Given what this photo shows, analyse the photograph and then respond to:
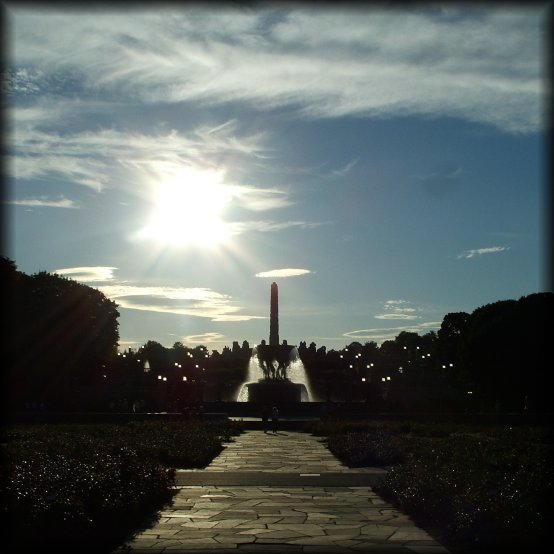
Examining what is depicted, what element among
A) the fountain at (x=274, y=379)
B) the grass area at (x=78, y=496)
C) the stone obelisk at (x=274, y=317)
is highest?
the stone obelisk at (x=274, y=317)

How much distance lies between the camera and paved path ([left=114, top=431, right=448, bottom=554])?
367 inches

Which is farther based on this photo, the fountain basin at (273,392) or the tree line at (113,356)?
the fountain basin at (273,392)

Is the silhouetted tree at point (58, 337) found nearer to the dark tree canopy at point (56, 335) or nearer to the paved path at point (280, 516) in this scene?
the dark tree canopy at point (56, 335)

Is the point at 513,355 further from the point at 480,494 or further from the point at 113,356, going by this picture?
the point at 480,494

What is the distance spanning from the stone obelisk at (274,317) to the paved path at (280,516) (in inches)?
2053

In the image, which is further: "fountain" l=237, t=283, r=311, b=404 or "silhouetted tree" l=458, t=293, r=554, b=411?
"silhouetted tree" l=458, t=293, r=554, b=411

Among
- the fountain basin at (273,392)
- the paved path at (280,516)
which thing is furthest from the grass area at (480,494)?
the fountain basin at (273,392)

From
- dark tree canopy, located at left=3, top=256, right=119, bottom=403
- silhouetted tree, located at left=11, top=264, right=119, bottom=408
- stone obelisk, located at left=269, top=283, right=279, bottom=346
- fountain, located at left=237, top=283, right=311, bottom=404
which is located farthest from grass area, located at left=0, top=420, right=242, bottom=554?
stone obelisk, located at left=269, top=283, right=279, bottom=346

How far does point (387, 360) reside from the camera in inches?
5007

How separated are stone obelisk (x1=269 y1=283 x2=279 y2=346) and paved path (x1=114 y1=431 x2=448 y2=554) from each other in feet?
171

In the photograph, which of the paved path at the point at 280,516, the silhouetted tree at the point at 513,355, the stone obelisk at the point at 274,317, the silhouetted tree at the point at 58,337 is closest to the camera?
the paved path at the point at 280,516

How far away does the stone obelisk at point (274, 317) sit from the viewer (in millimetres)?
71688

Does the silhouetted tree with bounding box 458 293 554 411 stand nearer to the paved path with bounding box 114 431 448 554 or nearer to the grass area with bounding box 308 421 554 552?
the paved path with bounding box 114 431 448 554

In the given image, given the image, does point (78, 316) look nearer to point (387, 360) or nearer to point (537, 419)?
Answer: point (537, 419)
